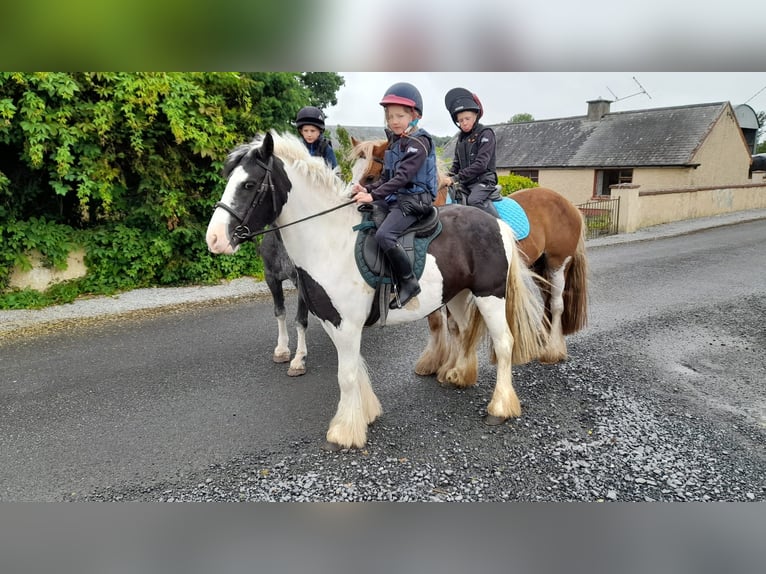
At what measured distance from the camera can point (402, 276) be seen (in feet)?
10.6

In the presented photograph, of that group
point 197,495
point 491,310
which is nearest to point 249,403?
point 197,495

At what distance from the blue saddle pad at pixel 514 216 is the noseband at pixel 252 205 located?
7.94 feet

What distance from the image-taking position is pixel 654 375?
14.5 feet

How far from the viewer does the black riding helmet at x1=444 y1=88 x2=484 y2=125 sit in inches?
159

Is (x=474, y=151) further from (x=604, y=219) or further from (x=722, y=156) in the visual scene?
(x=722, y=156)

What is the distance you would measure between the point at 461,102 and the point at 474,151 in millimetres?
498

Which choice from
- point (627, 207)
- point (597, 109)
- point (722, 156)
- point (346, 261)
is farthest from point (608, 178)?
point (346, 261)

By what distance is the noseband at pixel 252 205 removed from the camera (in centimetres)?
274

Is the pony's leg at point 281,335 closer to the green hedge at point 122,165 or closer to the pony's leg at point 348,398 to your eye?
the pony's leg at point 348,398

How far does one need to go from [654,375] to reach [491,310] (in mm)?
2028

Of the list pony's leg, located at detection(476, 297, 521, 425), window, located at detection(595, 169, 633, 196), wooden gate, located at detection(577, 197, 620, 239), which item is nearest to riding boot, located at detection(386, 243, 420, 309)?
pony's leg, located at detection(476, 297, 521, 425)

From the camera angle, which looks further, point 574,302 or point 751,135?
point 751,135
